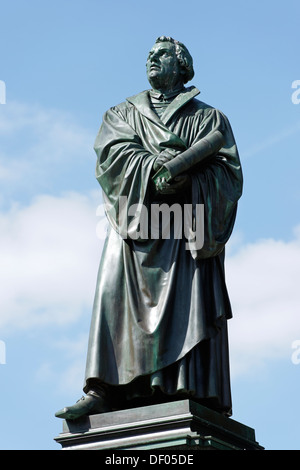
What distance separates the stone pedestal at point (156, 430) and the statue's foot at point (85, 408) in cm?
9

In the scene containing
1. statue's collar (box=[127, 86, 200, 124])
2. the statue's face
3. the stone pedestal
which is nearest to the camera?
the stone pedestal

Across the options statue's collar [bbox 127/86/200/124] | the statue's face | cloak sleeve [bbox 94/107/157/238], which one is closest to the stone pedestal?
cloak sleeve [bbox 94/107/157/238]

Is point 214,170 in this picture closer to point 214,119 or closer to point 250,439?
point 214,119

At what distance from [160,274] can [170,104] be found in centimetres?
232

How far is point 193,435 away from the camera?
36.3 feet

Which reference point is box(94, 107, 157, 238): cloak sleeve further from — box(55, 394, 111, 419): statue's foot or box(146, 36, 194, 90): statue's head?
box(55, 394, 111, 419): statue's foot

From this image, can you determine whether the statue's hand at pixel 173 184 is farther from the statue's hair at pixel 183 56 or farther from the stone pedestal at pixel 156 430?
the stone pedestal at pixel 156 430

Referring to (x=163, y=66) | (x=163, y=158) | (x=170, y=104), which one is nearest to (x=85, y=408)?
(x=163, y=158)

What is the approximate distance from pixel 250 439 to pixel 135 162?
3.49 meters

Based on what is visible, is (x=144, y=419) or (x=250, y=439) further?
(x=250, y=439)

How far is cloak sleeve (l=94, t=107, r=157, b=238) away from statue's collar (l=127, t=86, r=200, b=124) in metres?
0.29

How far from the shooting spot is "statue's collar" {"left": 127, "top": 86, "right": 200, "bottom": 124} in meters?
13.1

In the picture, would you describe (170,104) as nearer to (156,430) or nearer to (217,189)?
(217,189)

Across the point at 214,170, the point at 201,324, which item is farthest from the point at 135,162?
the point at 201,324
